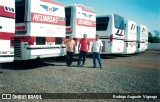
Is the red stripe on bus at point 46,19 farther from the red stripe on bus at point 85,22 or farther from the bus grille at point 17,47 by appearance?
the red stripe on bus at point 85,22

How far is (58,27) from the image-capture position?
10281 mm

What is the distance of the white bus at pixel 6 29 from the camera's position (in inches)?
295

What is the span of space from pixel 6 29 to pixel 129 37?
40.2 feet

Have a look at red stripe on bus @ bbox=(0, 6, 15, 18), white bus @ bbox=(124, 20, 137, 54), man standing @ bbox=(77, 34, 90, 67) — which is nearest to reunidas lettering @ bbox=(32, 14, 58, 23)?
red stripe on bus @ bbox=(0, 6, 15, 18)

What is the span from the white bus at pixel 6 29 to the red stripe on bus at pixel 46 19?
99cm

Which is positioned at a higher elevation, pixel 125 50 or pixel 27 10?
pixel 27 10

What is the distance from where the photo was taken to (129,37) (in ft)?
58.6

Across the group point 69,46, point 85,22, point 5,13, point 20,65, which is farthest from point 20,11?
point 85,22

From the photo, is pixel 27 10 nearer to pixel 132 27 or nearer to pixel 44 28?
pixel 44 28

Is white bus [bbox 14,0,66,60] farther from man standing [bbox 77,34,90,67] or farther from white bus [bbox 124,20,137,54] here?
white bus [bbox 124,20,137,54]

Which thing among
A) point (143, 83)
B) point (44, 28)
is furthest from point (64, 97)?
point (44, 28)

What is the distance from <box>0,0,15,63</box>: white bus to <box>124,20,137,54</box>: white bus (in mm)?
11390

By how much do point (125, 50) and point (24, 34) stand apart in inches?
421

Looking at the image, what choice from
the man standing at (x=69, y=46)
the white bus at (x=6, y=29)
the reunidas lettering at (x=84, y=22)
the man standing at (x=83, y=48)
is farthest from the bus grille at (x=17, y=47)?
the reunidas lettering at (x=84, y=22)
